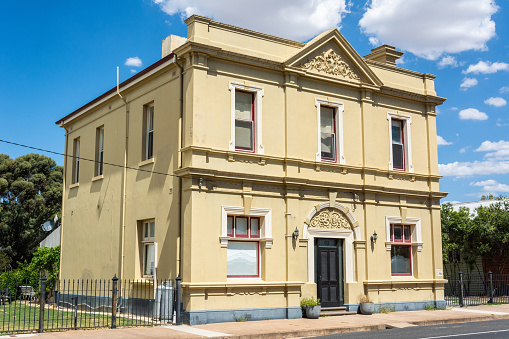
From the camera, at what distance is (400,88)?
22.8 m

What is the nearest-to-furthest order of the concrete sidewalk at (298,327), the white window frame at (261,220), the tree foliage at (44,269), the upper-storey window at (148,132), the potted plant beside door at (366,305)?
the concrete sidewalk at (298,327) < the white window frame at (261,220) < the potted plant beside door at (366,305) < the upper-storey window at (148,132) < the tree foliage at (44,269)

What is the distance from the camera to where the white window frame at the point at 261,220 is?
1734 centimetres

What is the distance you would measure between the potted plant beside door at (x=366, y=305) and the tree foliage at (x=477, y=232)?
37.4 feet

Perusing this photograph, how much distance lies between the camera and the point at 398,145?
891 inches

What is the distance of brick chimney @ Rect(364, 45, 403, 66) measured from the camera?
23.4m

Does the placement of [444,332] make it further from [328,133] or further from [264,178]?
[328,133]

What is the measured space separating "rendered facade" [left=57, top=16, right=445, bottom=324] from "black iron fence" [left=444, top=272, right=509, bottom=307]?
3.25m

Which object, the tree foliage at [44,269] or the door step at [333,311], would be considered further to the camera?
the tree foliage at [44,269]

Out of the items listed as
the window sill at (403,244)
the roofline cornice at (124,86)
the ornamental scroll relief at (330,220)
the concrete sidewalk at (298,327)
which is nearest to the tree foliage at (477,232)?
the window sill at (403,244)

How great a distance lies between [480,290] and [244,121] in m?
Answer: 19.1

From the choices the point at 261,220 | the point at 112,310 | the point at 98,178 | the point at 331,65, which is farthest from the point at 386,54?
the point at 112,310

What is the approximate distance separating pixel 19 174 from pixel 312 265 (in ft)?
97.6

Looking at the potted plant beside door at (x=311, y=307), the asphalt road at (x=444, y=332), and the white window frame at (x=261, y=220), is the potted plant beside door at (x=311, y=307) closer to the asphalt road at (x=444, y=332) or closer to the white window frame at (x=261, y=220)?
the white window frame at (x=261, y=220)

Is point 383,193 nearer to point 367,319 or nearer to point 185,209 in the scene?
point 367,319
